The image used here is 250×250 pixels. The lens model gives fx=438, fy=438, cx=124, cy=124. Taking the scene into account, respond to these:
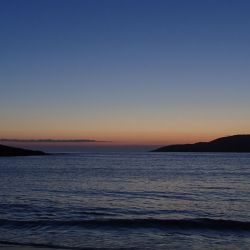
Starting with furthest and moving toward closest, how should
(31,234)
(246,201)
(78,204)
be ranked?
(246,201) < (78,204) < (31,234)

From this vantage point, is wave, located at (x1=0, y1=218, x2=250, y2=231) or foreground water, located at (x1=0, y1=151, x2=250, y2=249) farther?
wave, located at (x1=0, y1=218, x2=250, y2=231)

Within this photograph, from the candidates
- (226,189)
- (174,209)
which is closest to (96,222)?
(174,209)

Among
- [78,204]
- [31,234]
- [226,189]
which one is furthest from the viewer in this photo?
[226,189]

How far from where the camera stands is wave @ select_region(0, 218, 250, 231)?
2359cm

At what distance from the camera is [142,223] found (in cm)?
2447

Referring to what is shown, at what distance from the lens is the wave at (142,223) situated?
23594mm

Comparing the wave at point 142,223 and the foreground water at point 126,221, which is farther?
the wave at point 142,223

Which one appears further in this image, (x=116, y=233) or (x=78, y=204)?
(x=78, y=204)

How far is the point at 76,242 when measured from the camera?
19.5 meters

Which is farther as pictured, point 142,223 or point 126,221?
point 126,221

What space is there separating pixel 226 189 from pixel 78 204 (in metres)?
20.0

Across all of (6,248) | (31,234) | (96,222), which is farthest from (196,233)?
(6,248)

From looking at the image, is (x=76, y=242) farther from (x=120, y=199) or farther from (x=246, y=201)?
(x=246, y=201)

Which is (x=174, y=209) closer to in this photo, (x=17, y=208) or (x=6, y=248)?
(x=17, y=208)
